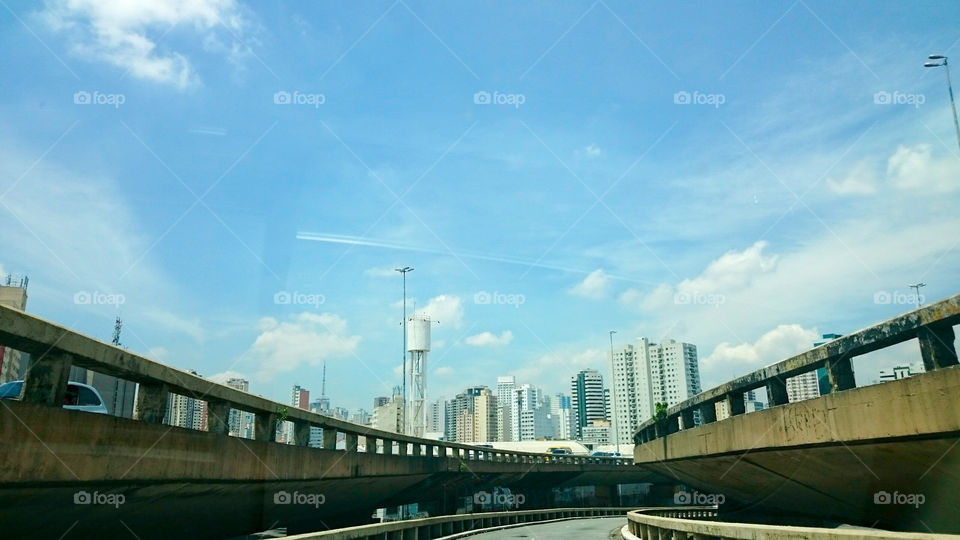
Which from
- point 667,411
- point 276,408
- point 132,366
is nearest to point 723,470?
point 667,411

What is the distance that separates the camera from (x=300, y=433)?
54.7 ft

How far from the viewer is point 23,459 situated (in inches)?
292

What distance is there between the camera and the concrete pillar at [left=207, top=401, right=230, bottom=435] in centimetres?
1191

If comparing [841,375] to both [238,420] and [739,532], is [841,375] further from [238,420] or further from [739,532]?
[238,420]

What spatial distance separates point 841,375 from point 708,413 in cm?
822

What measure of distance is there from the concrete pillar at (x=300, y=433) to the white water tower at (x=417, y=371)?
75713mm

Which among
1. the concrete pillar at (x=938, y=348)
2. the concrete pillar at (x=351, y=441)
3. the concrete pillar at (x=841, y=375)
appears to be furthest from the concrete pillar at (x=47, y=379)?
the concrete pillar at (x=351, y=441)

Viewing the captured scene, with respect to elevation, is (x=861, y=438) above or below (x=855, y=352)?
below

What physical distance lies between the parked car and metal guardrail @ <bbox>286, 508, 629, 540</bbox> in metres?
5.07

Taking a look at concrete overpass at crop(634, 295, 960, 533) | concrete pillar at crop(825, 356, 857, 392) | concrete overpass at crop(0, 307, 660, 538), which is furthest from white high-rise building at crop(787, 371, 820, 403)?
concrete overpass at crop(0, 307, 660, 538)

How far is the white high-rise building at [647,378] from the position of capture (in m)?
170

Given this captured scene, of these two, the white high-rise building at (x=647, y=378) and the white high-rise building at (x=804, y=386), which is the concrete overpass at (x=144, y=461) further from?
the white high-rise building at (x=647, y=378)

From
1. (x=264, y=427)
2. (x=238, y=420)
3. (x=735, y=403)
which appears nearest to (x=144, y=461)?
(x=264, y=427)

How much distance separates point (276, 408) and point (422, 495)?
1939cm
